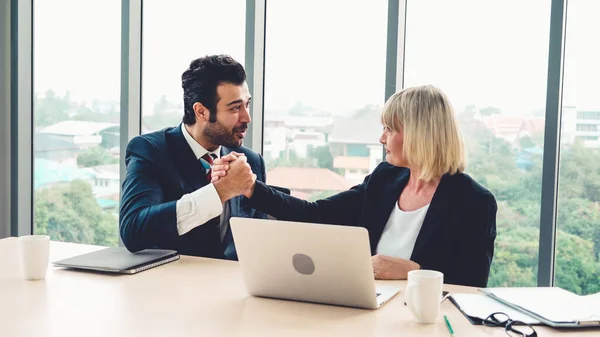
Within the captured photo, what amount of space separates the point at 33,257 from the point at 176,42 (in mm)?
2060

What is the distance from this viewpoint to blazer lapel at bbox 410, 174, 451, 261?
2.18 meters

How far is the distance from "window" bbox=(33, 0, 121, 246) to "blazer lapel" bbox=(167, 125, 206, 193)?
1423 mm

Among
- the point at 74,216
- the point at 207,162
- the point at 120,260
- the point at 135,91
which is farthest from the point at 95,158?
the point at 120,260

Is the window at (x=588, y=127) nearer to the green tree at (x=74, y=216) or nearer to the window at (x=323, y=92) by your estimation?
the window at (x=323, y=92)

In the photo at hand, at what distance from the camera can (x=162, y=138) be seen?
8.32 ft

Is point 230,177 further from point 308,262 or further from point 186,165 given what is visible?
point 308,262

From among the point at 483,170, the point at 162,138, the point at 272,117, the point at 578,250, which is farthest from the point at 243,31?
the point at 578,250

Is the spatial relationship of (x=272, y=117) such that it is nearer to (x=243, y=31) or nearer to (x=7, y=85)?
(x=243, y=31)

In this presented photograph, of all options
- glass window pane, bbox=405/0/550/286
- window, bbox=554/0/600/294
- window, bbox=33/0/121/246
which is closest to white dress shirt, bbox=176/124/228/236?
glass window pane, bbox=405/0/550/286

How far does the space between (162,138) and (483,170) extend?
143 cm

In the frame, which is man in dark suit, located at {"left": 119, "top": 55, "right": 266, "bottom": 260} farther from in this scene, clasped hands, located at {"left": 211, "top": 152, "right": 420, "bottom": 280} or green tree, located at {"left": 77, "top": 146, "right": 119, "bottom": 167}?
green tree, located at {"left": 77, "top": 146, "right": 119, "bottom": 167}

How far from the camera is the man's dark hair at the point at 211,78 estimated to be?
261cm

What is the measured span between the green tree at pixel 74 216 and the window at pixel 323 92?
1112 millimetres

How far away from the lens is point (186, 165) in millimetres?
2486
